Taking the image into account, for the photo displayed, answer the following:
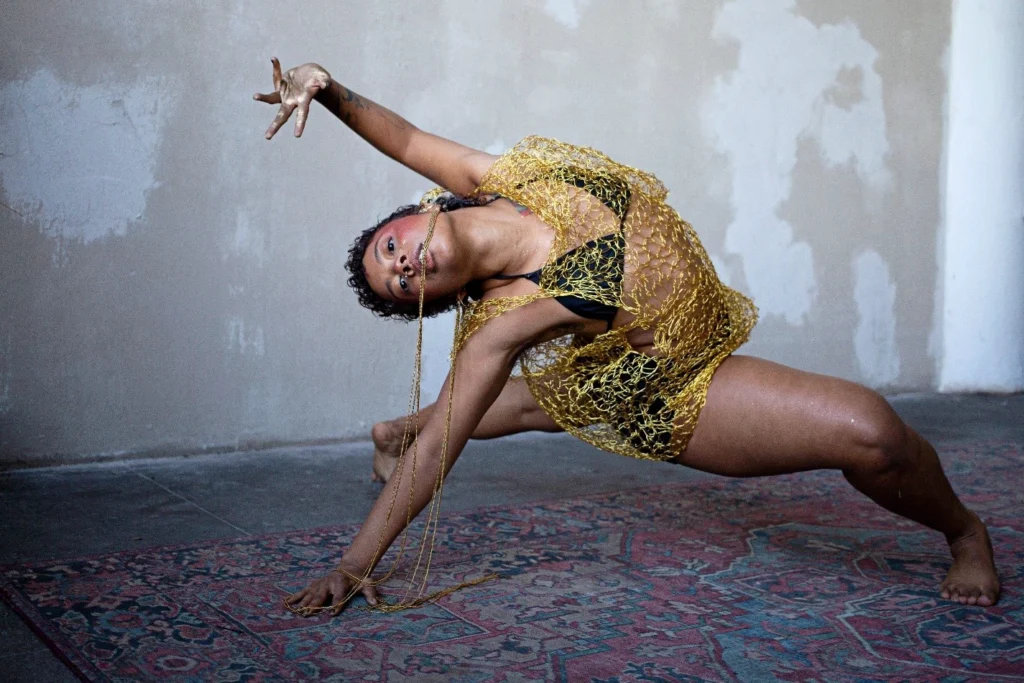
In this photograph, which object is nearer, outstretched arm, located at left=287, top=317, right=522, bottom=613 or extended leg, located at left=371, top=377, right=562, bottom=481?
outstretched arm, located at left=287, top=317, right=522, bottom=613

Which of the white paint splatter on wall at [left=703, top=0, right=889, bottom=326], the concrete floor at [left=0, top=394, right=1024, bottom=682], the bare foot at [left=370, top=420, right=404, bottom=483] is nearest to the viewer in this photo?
the concrete floor at [left=0, top=394, right=1024, bottom=682]

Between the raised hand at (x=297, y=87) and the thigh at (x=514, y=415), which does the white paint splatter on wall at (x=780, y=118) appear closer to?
the thigh at (x=514, y=415)

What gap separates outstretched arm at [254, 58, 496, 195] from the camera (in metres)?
2.30

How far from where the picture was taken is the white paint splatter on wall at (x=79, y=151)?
3.26 metres

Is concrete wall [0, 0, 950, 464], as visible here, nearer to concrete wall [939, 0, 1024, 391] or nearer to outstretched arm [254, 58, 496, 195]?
concrete wall [939, 0, 1024, 391]

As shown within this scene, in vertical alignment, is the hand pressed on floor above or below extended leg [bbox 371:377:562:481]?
below

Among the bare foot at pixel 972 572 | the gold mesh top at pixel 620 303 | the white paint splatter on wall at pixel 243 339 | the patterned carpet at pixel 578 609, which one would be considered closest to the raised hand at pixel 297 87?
the gold mesh top at pixel 620 303

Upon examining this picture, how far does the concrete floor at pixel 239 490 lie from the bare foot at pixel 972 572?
1.17 m

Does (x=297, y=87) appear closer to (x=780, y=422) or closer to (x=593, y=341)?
(x=593, y=341)

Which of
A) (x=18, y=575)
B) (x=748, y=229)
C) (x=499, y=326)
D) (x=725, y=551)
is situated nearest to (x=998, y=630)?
(x=725, y=551)

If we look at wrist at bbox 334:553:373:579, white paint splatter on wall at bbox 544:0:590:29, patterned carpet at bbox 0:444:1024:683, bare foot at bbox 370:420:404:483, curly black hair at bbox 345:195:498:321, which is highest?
white paint splatter on wall at bbox 544:0:590:29

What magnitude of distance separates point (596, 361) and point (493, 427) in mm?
498

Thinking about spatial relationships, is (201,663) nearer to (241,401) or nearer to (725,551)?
(725,551)

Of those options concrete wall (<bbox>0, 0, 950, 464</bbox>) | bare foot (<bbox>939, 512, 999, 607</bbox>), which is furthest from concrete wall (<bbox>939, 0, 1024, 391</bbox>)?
bare foot (<bbox>939, 512, 999, 607</bbox>)
